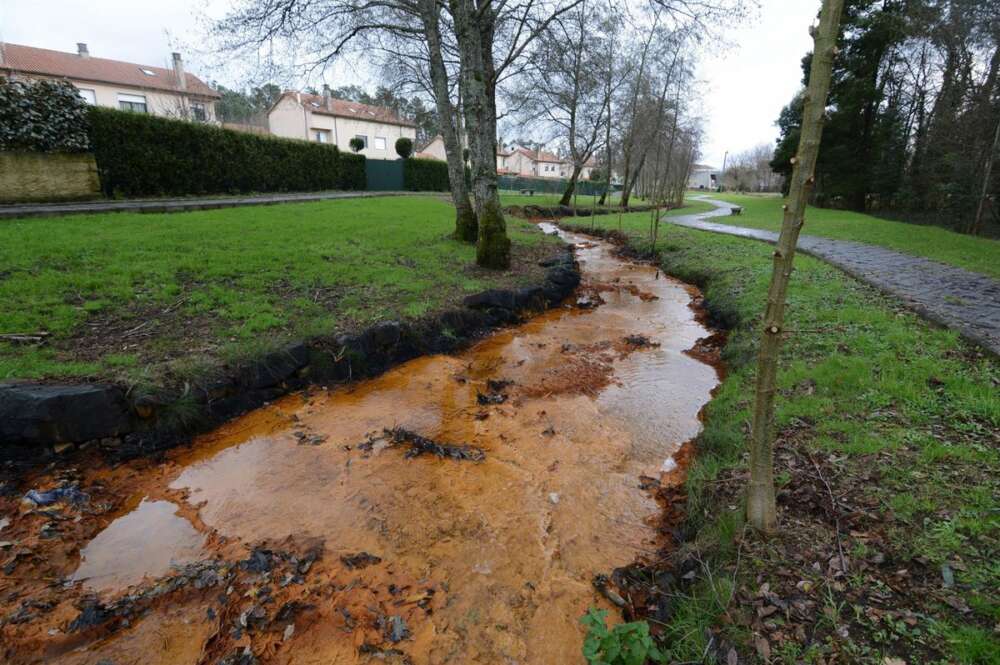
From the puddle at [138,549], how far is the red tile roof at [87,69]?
32964 millimetres

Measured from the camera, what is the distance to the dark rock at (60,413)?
140 inches

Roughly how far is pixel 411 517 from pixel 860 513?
289 centimetres

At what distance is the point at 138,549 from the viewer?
9.93 ft

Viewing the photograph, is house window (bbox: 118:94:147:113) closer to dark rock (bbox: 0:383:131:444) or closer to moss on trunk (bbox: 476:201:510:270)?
moss on trunk (bbox: 476:201:510:270)

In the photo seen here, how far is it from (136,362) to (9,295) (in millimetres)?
2368

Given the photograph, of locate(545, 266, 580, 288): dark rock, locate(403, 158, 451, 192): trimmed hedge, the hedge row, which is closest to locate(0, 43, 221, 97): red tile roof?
locate(403, 158, 451, 192): trimmed hedge

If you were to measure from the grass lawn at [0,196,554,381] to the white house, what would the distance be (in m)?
32.0

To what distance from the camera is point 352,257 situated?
28.3 ft

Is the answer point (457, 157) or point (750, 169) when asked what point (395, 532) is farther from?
point (750, 169)

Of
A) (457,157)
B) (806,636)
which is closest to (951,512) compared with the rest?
(806,636)

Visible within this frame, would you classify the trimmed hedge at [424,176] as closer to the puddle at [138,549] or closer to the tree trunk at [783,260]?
the puddle at [138,549]

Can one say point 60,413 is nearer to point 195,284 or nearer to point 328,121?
point 195,284

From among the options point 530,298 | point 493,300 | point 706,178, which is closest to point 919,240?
point 530,298

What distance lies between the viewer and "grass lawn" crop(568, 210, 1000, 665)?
80.7 inches
